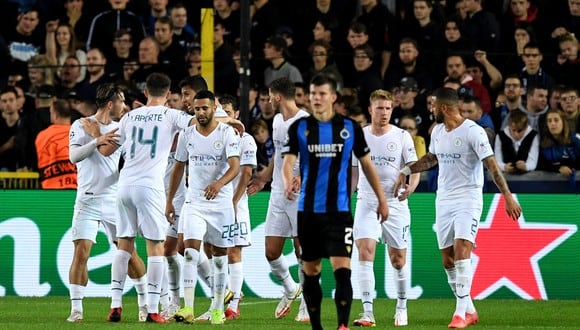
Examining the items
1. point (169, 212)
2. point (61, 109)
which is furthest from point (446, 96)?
point (61, 109)

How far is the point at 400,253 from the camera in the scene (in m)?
14.9

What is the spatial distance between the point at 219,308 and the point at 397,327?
1828 mm

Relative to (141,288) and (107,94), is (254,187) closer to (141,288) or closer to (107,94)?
(141,288)

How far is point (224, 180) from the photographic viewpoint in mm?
13852

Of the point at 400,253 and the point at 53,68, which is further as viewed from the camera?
the point at 53,68

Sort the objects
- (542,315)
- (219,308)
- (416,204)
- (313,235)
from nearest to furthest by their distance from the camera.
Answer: (313,235)
(219,308)
(542,315)
(416,204)

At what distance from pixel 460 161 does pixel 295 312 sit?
3.14m

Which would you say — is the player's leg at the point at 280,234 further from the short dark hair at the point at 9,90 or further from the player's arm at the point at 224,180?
the short dark hair at the point at 9,90

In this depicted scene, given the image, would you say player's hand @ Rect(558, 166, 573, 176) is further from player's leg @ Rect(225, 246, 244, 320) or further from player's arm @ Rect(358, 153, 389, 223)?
player's arm @ Rect(358, 153, 389, 223)

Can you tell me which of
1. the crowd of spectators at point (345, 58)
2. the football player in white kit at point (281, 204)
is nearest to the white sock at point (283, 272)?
the football player in white kit at point (281, 204)

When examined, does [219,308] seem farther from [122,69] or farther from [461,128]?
[122,69]

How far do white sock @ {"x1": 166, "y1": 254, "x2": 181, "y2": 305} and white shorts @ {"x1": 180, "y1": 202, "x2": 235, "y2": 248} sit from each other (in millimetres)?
904

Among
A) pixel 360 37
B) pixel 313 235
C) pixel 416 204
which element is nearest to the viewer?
pixel 313 235

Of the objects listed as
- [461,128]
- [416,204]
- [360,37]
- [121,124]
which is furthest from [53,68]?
[461,128]
